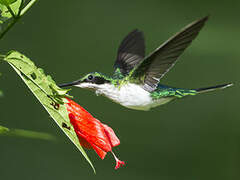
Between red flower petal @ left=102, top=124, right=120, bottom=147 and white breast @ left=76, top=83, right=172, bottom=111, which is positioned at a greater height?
white breast @ left=76, top=83, right=172, bottom=111

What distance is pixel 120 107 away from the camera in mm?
3271

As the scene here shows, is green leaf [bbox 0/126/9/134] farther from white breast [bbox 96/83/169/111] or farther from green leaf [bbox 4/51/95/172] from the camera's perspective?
white breast [bbox 96/83/169/111]

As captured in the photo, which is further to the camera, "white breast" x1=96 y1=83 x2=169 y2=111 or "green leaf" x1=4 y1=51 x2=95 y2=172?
"white breast" x1=96 y1=83 x2=169 y2=111

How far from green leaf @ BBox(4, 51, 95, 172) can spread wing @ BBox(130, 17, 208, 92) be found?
19 centimetres

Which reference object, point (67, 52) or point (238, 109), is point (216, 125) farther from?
point (67, 52)

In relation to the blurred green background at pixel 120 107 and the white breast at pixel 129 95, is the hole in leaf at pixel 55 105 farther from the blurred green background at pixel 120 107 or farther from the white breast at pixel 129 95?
the blurred green background at pixel 120 107

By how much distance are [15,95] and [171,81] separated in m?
1.23

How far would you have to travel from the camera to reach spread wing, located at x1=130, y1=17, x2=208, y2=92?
675 mm

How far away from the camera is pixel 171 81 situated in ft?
10.9

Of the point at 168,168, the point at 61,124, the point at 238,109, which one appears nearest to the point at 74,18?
the point at 168,168

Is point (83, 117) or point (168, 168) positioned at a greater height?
point (83, 117)

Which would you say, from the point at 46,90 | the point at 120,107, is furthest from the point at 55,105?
the point at 120,107

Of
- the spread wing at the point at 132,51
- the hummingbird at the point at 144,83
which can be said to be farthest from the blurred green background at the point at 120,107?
the hummingbird at the point at 144,83

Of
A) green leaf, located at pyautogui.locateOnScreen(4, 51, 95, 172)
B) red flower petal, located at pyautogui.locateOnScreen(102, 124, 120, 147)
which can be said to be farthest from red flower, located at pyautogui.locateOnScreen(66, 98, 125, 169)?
green leaf, located at pyautogui.locateOnScreen(4, 51, 95, 172)
